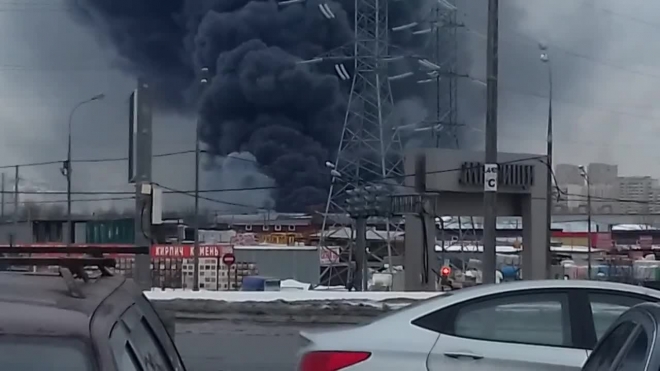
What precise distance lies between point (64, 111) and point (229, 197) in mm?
16883

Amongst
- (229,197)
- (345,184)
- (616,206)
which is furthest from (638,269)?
(229,197)

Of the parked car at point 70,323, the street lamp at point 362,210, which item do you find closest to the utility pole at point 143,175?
the parked car at point 70,323

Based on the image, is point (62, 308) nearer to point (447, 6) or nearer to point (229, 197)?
point (447, 6)

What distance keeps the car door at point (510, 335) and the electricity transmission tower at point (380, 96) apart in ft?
173

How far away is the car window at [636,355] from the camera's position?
3763 mm

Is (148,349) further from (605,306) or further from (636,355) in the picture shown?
(605,306)

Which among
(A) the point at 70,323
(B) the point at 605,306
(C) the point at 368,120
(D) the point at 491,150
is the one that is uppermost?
(C) the point at 368,120

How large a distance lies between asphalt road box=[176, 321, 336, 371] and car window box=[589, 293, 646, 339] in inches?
218

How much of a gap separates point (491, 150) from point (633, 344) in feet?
41.4

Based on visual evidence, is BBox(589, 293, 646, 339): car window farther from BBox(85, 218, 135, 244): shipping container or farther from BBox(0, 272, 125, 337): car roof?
BBox(85, 218, 135, 244): shipping container

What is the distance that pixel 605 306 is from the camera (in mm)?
6863

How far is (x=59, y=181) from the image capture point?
85250 millimetres

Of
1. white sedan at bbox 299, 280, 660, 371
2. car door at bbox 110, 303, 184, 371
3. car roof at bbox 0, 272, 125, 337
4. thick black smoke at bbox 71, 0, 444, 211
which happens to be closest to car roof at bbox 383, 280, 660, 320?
white sedan at bbox 299, 280, 660, 371

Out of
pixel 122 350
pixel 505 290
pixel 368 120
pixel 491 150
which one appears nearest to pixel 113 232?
pixel 368 120
